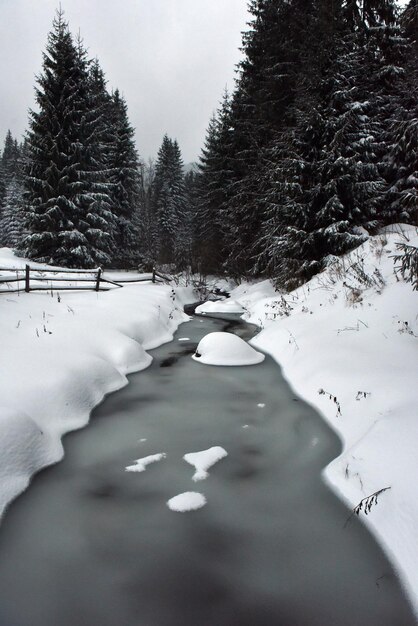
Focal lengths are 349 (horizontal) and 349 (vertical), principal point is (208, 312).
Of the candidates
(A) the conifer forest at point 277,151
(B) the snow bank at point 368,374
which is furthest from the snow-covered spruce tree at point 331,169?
(B) the snow bank at point 368,374

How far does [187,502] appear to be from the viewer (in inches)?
132

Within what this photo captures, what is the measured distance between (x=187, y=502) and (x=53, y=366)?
3315mm

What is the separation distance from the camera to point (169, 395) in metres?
6.16

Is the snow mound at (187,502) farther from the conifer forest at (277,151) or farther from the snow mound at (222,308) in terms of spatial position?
the snow mound at (222,308)

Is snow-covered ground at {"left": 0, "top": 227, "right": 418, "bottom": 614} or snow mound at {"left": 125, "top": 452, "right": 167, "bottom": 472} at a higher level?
snow-covered ground at {"left": 0, "top": 227, "right": 418, "bottom": 614}

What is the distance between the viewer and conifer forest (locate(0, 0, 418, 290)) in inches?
454

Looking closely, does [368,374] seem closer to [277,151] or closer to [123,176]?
[277,151]

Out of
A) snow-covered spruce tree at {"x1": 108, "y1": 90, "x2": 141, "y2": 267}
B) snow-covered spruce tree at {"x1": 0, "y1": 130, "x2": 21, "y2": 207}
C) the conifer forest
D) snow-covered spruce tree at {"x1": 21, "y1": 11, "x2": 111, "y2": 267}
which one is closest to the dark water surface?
the conifer forest

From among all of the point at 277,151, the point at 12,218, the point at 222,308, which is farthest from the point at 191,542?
the point at 12,218

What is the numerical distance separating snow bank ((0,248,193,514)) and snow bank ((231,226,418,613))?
3192mm

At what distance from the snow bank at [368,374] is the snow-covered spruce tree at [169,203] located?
32.3 m

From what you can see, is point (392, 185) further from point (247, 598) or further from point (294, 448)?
point (247, 598)

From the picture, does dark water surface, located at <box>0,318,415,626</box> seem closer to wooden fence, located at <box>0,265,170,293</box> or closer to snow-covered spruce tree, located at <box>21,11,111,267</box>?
wooden fence, located at <box>0,265,170,293</box>

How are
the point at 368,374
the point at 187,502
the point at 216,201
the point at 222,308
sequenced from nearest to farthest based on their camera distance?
the point at 187,502, the point at 368,374, the point at 222,308, the point at 216,201
